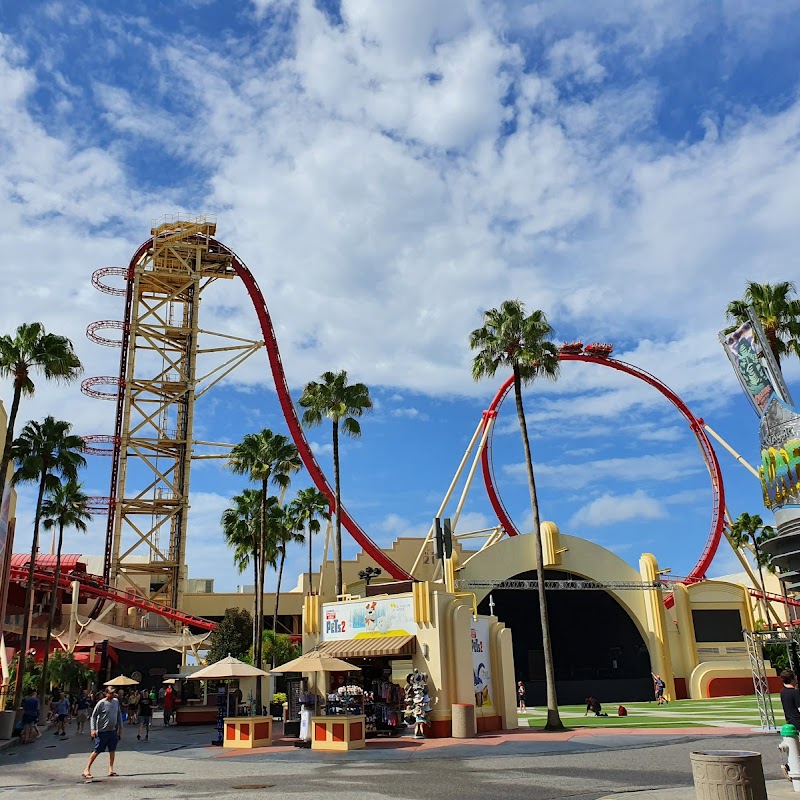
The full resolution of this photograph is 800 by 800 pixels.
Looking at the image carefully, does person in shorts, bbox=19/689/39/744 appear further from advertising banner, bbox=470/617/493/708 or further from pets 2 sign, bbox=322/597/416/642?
advertising banner, bbox=470/617/493/708

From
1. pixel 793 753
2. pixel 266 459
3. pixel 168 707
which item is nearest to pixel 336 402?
pixel 266 459

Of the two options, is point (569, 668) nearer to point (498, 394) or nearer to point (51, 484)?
point (498, 394)

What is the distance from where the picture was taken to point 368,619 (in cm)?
2777

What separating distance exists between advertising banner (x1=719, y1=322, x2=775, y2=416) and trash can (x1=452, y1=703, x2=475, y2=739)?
12.4 meters

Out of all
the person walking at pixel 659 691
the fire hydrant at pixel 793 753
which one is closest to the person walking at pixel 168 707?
the person walking at pixel 659 691

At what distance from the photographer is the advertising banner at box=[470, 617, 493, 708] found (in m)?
26.2

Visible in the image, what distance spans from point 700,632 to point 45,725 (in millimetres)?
35217

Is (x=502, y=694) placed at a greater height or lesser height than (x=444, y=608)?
lesser

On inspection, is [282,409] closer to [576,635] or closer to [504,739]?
[576,635]

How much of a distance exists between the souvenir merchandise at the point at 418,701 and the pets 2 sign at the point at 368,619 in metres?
1.54

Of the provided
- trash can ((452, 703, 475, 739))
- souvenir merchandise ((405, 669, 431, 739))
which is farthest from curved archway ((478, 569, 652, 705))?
trash can ((452, 703, 475, 739))

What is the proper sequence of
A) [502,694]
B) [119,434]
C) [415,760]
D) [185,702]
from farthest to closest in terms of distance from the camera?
1. [119,434]
2. [185,702]
3. [502,694]
4. [415,760]

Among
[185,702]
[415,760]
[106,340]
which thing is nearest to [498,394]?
[185,702]

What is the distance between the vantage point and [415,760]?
18047 mm
